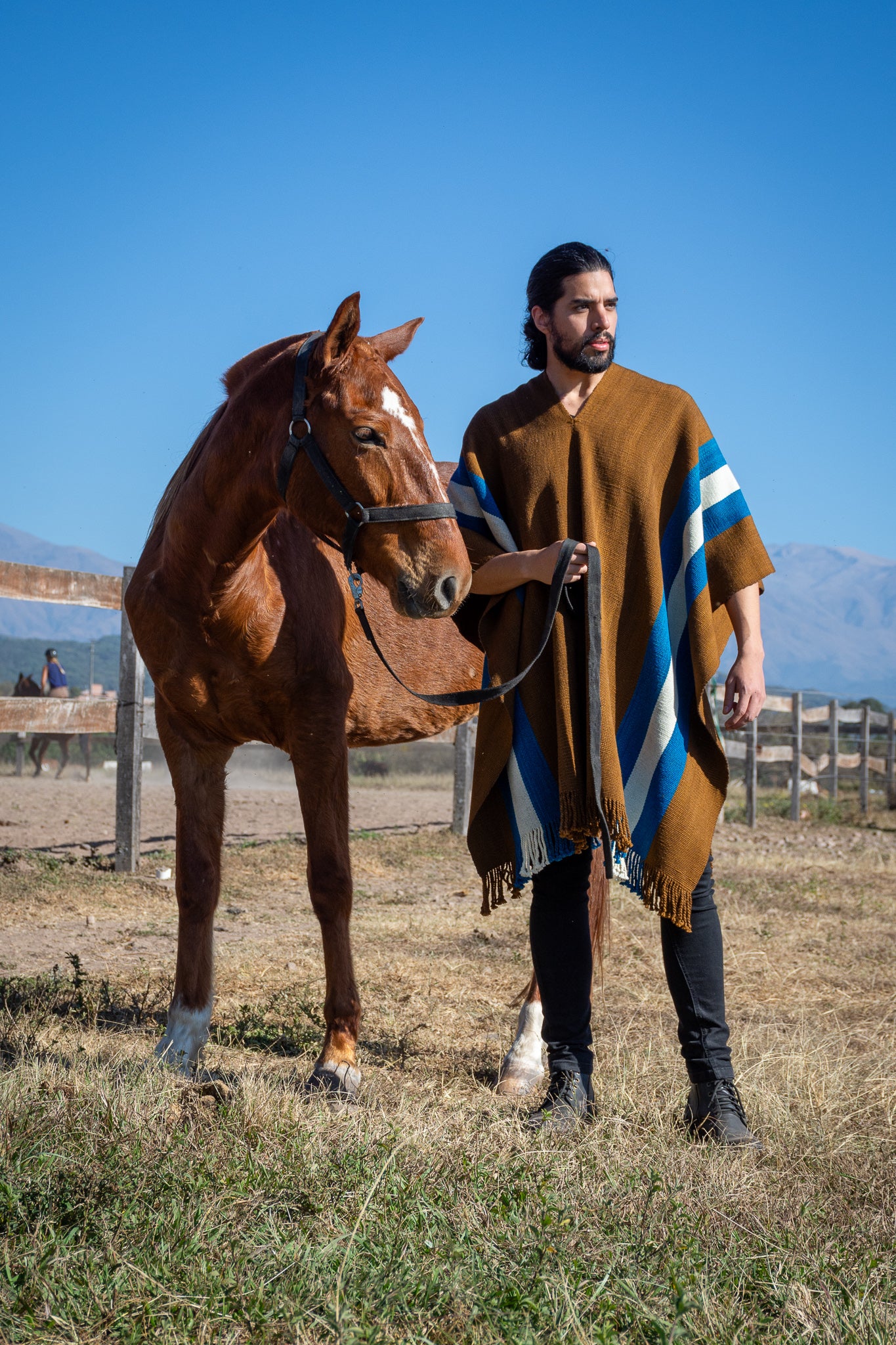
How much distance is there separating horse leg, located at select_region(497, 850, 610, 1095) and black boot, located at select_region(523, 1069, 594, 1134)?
301 millimetres

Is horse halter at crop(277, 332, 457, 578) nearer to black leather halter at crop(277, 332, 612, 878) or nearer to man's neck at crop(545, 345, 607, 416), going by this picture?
black leather halter at crop(277, 332, 612, 878)

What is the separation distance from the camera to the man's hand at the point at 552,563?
2367 mm

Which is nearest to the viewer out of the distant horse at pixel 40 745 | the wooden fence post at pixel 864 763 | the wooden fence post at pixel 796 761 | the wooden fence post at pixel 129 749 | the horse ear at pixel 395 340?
the horse ear at pixel 395 340

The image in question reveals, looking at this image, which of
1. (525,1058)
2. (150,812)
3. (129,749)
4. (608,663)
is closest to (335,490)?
(608,663)

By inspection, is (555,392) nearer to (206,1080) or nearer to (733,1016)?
(206,1080)

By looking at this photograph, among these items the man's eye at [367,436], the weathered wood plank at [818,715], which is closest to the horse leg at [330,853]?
the man's eye at [367,436]

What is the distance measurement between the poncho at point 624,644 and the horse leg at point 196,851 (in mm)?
1097

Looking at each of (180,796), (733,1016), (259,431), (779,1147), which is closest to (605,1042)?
(733,1016)

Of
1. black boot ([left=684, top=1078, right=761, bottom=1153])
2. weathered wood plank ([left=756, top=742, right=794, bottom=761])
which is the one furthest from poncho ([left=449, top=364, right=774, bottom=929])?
weathered wood plank ([left=756, top=742, right=794, bottom=761])

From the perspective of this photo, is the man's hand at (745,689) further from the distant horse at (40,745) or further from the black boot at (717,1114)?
the distant horse at (40,745)

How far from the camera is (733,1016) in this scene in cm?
387

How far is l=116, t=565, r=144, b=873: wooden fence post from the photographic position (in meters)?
7.04

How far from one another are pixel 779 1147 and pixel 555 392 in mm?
1920

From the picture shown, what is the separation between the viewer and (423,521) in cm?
252
